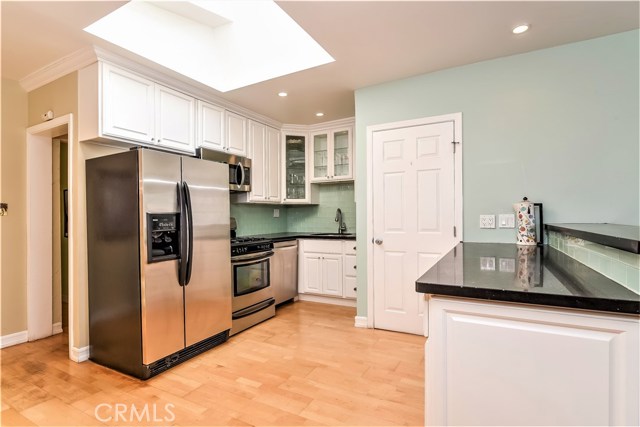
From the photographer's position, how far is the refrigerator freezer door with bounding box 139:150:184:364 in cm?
219

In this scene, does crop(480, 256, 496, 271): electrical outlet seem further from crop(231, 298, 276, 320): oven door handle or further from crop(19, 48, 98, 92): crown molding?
crop(19, 48, 98, 92): crown molding

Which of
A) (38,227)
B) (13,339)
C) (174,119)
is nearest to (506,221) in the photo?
(174,119)

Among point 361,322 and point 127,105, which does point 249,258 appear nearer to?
point 361,322

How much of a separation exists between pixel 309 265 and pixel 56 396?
2.68 meters

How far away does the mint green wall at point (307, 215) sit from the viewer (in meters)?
4.33

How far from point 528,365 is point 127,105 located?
121 inches

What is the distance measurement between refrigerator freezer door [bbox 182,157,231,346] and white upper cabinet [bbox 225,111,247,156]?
2.84 ft

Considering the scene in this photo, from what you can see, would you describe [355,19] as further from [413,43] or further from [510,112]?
[510,112]

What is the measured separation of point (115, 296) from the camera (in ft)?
7.70

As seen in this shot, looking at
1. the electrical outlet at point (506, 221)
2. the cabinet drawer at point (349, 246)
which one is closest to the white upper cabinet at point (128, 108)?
the cabinet drawer at point (349, 246)

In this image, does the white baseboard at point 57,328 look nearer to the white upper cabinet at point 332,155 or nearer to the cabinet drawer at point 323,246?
the cabinet drawer at point 323,246

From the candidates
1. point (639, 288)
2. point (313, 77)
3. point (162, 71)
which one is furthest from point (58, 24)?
point (639, 288)

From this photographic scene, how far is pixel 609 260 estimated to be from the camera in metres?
1.18

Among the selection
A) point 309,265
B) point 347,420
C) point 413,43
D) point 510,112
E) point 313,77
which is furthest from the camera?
point 309,265
